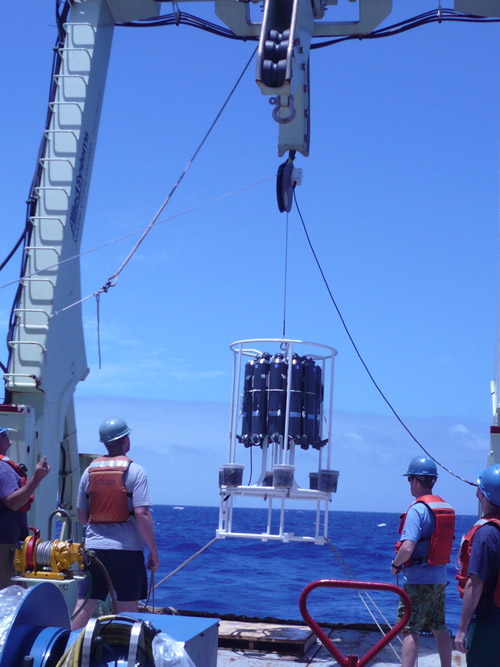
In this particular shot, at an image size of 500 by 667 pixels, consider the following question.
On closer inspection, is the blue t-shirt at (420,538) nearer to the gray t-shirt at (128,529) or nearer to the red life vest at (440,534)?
the red life vest at (440,534)

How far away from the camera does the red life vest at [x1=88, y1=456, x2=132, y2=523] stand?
578 cm

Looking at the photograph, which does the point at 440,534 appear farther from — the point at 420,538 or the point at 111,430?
the point at 111,430

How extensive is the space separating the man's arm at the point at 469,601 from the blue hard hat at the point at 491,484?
0.44 meters

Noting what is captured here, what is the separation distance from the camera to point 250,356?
7.52 meters

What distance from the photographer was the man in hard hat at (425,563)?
558 cm

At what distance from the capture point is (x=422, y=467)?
19.0ft

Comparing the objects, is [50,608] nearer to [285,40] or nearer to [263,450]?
[263,450]

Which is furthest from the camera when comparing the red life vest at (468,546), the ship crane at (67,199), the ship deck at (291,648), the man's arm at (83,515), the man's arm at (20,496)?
the ship crane at (67,199)

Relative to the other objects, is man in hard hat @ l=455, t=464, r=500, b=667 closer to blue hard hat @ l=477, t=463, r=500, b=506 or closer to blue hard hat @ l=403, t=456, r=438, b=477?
blue hard hat @ l=477, t=463, r=500, b=506

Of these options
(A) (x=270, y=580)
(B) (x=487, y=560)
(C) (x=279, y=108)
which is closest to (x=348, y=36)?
(C) (x=279, y=108)

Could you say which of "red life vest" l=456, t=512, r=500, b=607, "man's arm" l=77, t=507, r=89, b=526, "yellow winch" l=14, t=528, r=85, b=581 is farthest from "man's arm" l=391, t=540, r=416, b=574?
"man's arm" l=77, t=507, r=89, b=526

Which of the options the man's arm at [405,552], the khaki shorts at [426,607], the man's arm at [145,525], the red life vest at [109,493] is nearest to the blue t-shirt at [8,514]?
the red life vest at [109,493]

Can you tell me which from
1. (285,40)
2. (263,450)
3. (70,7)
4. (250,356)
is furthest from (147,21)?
(263,450)

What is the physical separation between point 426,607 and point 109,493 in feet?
7.27
